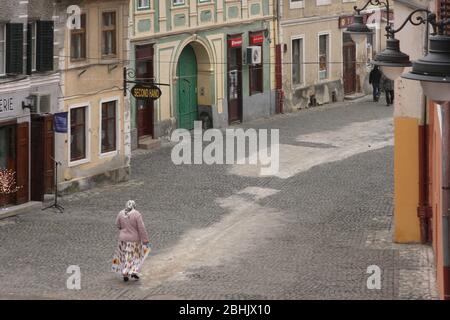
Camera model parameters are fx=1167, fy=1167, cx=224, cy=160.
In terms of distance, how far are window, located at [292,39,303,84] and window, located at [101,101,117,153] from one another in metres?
13.8

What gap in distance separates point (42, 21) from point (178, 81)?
9.95m

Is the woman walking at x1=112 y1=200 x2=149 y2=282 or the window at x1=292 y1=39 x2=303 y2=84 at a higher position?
the window at x1=292 y1=39 x2=303 y2=84

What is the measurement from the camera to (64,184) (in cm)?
2584

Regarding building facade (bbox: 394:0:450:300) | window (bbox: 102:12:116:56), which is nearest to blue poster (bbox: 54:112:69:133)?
window (bbox: 102:12:116:56)

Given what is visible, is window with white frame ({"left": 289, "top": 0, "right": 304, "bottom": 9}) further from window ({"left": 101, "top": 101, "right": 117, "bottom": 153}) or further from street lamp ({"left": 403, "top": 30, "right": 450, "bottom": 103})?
street lamp ({"left": 403, "top": 30, "right": 450, "bottom": 103})

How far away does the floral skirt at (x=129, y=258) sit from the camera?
17953mm

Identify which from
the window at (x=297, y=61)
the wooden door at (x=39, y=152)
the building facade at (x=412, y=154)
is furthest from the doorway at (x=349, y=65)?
the building facade at (x=412, y=154)

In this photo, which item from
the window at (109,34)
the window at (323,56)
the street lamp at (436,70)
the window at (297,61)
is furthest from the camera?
the window at (323,56)

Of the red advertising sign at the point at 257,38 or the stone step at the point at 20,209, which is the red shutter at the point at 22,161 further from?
the red advertising sign at the point at 257,38

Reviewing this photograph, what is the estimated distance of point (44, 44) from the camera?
2500 cm

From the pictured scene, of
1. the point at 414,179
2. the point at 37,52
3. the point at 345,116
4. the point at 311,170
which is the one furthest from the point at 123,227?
the point at 345,116

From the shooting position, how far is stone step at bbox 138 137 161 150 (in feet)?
105

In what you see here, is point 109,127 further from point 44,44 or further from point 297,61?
point 297,61

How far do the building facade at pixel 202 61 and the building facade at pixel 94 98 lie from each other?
11.6 ft
